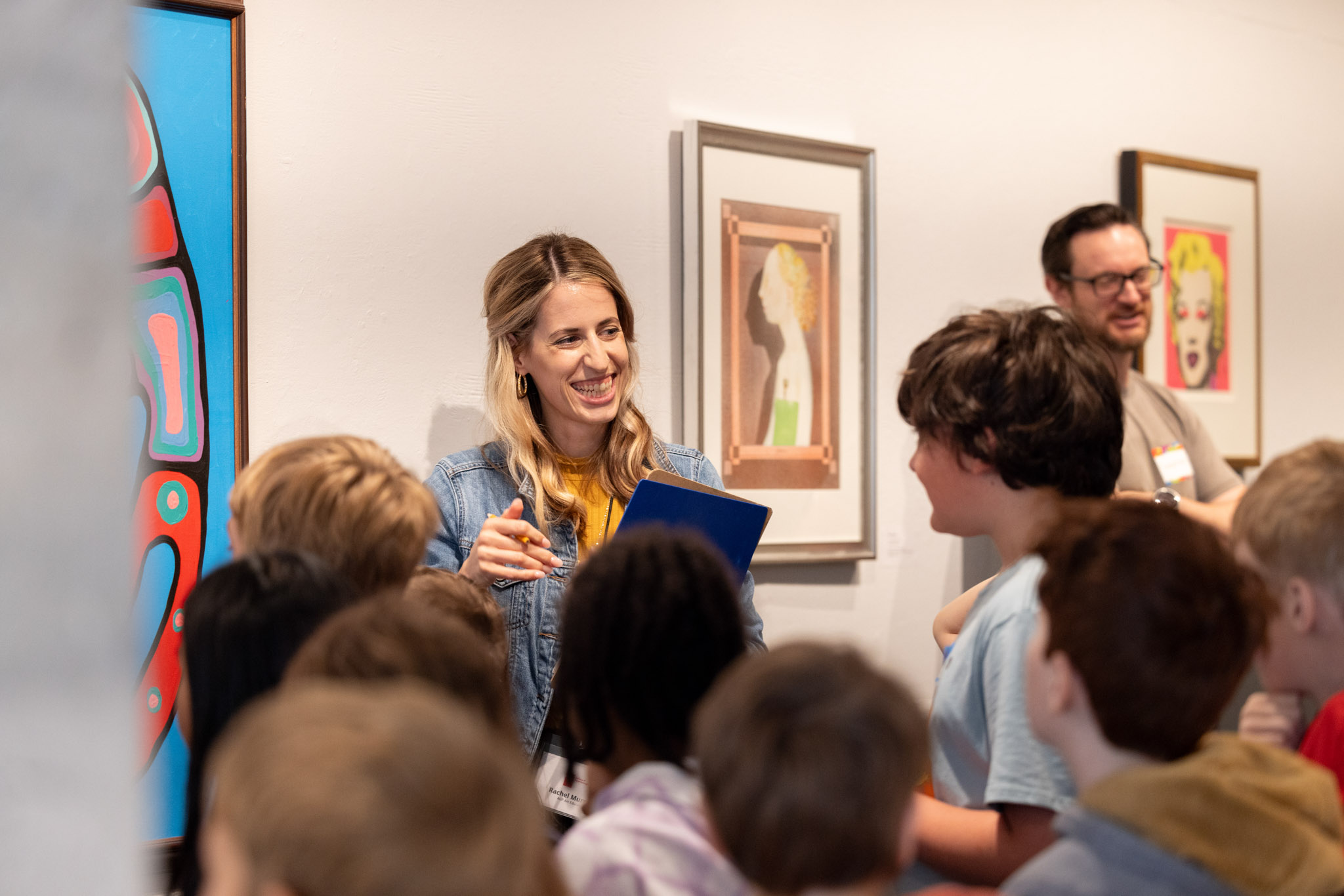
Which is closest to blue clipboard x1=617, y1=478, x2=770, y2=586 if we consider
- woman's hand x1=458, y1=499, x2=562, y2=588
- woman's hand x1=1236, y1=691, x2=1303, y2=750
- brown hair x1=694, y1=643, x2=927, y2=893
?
woman's hand x1=458, y1=499, x2=562, y2=588

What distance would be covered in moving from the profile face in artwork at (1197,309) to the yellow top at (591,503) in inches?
83.6

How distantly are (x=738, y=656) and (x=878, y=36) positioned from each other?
2.38 metres

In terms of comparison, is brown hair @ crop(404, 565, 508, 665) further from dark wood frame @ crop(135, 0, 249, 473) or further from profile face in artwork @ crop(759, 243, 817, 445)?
profile face in artwork @ crop(759, 243, 817, 445)

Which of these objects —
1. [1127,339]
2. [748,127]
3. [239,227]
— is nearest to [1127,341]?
[1127,339]

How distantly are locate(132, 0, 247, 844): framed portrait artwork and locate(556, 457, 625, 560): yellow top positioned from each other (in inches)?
25.1

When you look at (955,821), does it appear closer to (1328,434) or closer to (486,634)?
(486,634)

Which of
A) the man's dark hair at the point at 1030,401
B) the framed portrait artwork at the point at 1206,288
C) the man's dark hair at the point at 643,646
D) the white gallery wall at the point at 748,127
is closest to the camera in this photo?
the man's dark hair at the point at 643,646

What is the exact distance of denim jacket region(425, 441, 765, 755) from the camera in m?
2.23

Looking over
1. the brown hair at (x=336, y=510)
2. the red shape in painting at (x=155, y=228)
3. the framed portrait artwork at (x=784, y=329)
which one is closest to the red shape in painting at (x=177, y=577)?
the red shape in painting at (x=155, y=228)

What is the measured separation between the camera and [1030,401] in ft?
5.25

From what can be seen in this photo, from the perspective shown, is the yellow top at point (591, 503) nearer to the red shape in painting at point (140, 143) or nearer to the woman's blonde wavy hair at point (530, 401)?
the woman's blonde wavy hair at point (530, 401)

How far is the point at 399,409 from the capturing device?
2518 millimetres

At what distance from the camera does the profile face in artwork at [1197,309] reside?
12.2ft

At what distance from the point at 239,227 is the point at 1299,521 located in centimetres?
187
